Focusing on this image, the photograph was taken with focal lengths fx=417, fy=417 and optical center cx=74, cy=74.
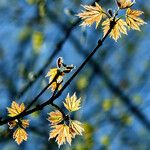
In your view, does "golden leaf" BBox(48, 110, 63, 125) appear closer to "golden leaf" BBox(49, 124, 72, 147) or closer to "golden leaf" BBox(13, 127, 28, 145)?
"golden leaf" BBox(49, 124, 72, 147)

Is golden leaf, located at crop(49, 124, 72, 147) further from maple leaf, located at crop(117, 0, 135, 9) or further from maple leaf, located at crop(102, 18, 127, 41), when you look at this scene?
maple leaf, located at crop(117, 0, 135, 9)

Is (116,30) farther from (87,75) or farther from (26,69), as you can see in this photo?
(87,75)

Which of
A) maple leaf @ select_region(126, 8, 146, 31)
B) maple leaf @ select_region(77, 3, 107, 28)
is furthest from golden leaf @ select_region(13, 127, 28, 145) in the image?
maple leaf @ select_region(126, 8, 146, 31)

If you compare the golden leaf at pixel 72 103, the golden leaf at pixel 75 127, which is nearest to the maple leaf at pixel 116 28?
the golden leaf at pixel 72 103

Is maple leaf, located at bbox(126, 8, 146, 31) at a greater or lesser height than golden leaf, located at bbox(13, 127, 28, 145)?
greater

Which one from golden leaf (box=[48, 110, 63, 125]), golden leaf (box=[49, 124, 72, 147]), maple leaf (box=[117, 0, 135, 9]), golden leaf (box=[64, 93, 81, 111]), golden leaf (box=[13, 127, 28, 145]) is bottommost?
golden leaf (box=[13, 127, 28, 145])

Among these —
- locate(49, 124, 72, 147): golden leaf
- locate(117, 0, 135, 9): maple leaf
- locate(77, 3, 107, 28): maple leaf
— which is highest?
locate(117, 0, 135, 9): maple leaf

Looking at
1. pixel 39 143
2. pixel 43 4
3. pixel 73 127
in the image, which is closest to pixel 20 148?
pixel 39 143

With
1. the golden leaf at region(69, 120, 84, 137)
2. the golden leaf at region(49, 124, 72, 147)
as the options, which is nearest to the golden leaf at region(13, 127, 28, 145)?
the golden leaf at region(49, 124, 72, 147)

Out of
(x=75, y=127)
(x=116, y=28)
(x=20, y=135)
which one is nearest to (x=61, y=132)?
(x=75, y=127)
